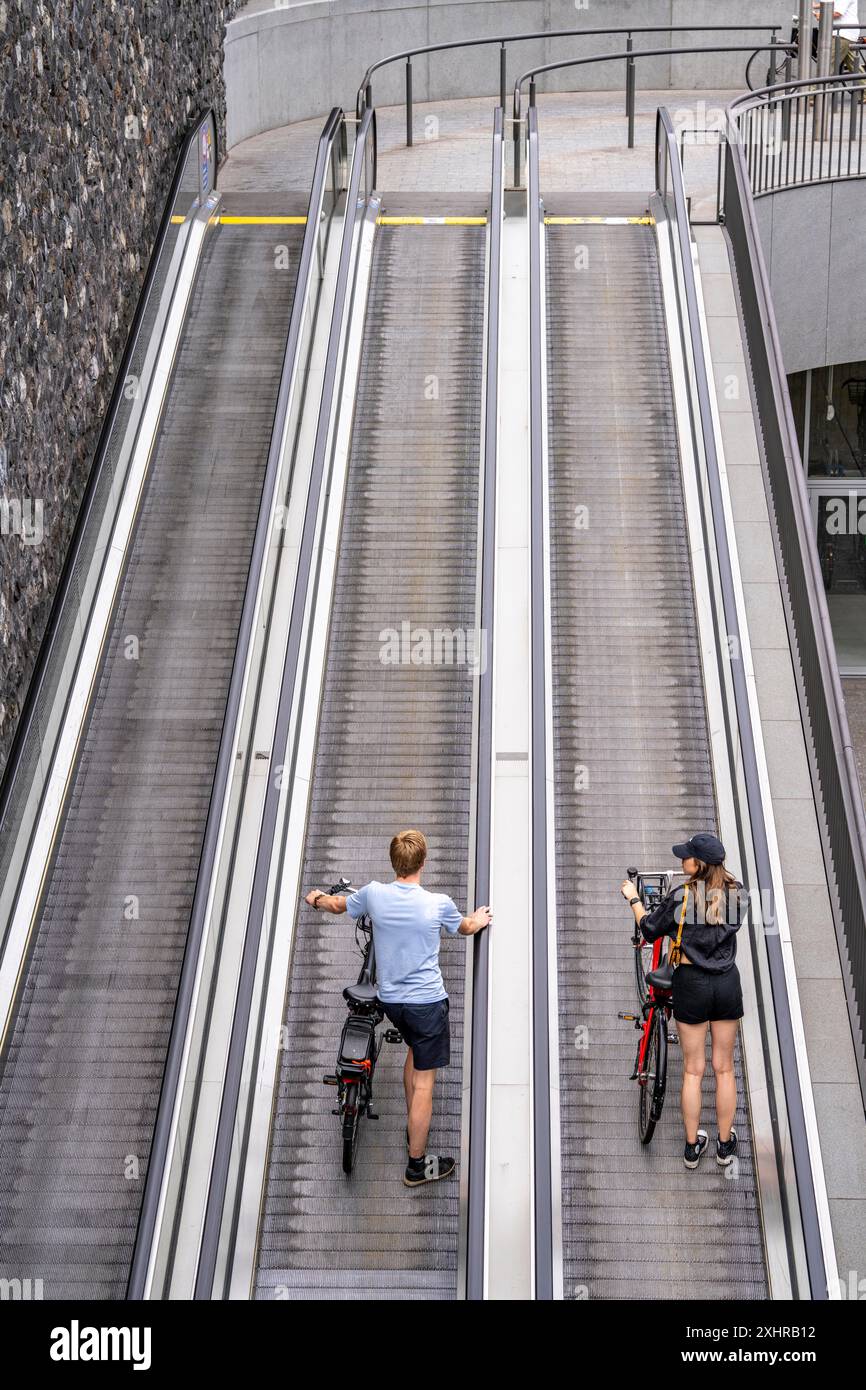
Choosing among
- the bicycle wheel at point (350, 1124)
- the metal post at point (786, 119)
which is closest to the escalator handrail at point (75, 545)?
the bicycle wheel at point (350, 1124)

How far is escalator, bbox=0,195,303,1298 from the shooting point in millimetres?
6102

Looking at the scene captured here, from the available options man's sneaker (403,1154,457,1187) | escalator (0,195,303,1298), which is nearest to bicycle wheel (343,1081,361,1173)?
man's sneaker (403,1154,457,1187)

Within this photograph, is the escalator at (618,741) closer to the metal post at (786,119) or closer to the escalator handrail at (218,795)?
the escalator handrail at (218,795)

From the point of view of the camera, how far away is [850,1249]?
5715 millimetres

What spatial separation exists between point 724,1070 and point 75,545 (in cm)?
478

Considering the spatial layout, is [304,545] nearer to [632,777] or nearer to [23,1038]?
[632,777]

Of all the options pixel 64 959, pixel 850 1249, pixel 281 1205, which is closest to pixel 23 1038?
pixel 64 959

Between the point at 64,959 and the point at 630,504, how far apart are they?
448cm

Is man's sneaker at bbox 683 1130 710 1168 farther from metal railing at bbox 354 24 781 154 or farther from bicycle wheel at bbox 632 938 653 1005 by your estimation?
metal railing at bbox 354 24 781 154

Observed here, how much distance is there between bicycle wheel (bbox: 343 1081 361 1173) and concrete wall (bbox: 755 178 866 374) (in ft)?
32.0

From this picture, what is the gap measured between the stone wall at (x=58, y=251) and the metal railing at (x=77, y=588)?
28 centimetres

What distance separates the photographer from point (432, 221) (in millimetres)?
12211

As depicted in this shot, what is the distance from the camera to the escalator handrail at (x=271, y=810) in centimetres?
531

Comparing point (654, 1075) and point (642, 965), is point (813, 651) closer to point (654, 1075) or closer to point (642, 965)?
point (642, 965)
